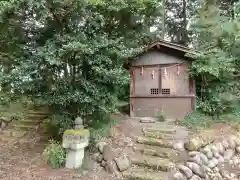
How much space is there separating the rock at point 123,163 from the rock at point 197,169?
1.44 m

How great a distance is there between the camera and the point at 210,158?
612 cm

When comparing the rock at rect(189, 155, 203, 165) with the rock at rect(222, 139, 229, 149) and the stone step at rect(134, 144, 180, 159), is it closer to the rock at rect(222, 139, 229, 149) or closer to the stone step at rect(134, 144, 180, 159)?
the stone step at rect(134, 144, 180, 159)

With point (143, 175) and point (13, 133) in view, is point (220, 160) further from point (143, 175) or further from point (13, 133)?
point (13, 133)

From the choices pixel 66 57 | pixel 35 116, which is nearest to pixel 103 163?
pixel 66 57

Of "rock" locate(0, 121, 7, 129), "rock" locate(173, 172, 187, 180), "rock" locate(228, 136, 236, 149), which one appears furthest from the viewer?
"rock" locate(0, 121, 7, 129)

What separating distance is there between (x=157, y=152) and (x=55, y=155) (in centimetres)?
265

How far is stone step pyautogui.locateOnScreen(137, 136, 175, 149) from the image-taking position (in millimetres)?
6523

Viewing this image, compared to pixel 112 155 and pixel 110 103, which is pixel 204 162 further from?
pixel 110 103

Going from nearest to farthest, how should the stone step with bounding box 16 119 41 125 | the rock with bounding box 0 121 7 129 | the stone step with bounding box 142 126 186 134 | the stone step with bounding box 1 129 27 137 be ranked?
the stone step with bounding box 142 126 186 134
the stone step with bounding box 1 129 27 137
the rock with bounding box 0 121 7 129
the stone step with bounding box 16 119 41 125

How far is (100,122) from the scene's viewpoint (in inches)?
294

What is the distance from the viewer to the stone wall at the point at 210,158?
5.53 metres

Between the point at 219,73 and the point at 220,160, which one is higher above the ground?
the point at 219,73

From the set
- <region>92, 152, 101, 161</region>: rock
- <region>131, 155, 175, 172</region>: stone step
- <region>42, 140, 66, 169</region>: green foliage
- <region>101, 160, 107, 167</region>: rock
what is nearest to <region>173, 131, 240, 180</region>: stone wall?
<region>131, 155, 175, 172</region>: stone step

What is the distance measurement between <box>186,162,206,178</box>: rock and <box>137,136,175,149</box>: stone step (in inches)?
34.7
